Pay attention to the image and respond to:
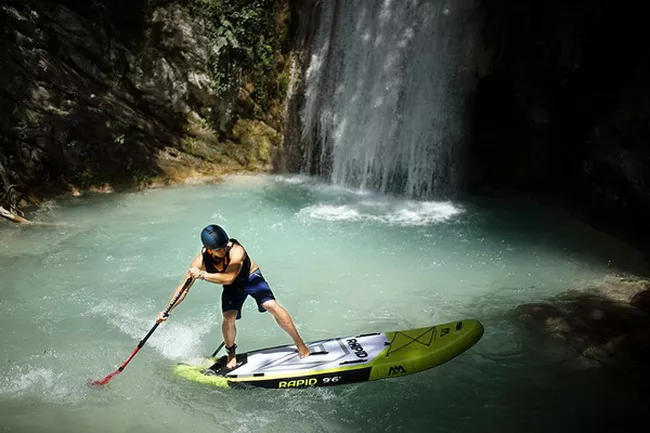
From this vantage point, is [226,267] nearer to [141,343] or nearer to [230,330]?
[230,330]

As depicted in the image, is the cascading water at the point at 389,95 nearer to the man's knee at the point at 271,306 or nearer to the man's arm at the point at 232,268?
the man's knee at the point at 271,306

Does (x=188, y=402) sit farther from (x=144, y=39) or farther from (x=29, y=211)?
(x=144, y=39)

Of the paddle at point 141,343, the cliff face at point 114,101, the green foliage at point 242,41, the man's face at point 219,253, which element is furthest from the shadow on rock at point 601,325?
the green foliage at point 242,41

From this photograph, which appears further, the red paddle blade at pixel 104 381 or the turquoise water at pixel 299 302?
the red paddle blade at pixel 104 381

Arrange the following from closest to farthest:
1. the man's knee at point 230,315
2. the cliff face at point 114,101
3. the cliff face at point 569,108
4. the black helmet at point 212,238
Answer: the black helmet at point 212,238, the man's knee at point 230,315, the cliff face at point 569,108, the cliff face at point 114,101

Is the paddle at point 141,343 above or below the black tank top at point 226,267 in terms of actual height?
below

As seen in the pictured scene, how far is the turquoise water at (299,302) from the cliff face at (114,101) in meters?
0.94

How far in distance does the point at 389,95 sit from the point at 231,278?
756cm

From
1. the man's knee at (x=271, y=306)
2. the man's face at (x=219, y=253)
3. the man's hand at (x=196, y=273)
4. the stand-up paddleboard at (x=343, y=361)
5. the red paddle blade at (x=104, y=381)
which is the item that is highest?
the man's face at (x=219, y=253)

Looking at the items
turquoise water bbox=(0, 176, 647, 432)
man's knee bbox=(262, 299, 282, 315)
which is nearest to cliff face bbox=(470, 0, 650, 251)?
turquoise water bbox=(0, 176, 647, 432)

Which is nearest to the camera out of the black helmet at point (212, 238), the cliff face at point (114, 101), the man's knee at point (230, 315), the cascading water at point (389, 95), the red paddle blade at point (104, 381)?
the black helmet at point (212, 238)

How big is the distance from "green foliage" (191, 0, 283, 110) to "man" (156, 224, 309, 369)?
25.4ft

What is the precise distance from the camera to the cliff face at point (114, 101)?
982 cm

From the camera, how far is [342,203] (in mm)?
10109
